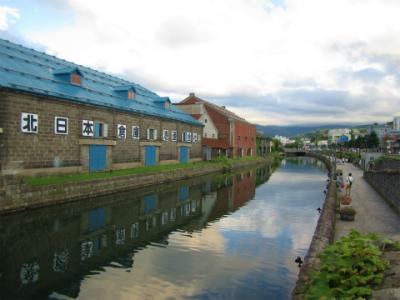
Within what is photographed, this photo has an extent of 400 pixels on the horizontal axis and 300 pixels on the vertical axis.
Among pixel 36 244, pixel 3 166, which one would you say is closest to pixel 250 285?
pixel 36 244

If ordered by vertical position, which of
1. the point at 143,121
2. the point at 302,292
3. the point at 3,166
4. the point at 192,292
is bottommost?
the point at 192,292

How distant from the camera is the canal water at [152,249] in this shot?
10.6 m

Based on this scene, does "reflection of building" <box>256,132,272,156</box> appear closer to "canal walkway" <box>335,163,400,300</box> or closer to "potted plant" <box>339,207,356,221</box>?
"canal walkway" <box>335,163,400,300</box>

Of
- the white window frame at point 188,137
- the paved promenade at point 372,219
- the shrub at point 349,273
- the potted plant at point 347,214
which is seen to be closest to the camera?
the shrub at point 349,273

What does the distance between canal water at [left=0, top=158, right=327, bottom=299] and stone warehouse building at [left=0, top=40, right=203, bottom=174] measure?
543 cm

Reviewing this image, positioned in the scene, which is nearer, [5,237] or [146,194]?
[5,237]

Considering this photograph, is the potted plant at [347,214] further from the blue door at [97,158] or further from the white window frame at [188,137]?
the white window frame at [188,137]

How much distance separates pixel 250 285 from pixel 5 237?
1066 cm

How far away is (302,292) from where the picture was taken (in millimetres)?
8281

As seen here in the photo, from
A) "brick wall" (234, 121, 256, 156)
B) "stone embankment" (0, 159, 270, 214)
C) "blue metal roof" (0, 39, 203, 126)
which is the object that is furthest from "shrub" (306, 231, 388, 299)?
"brick wall" (234, 121, 256, 156)

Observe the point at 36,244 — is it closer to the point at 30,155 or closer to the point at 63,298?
the point at 63,298

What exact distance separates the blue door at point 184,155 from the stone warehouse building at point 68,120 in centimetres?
440

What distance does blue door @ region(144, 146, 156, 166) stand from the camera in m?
40.9

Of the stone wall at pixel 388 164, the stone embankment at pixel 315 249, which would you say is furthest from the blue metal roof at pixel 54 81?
→ the stone wall at pixel 388 164
